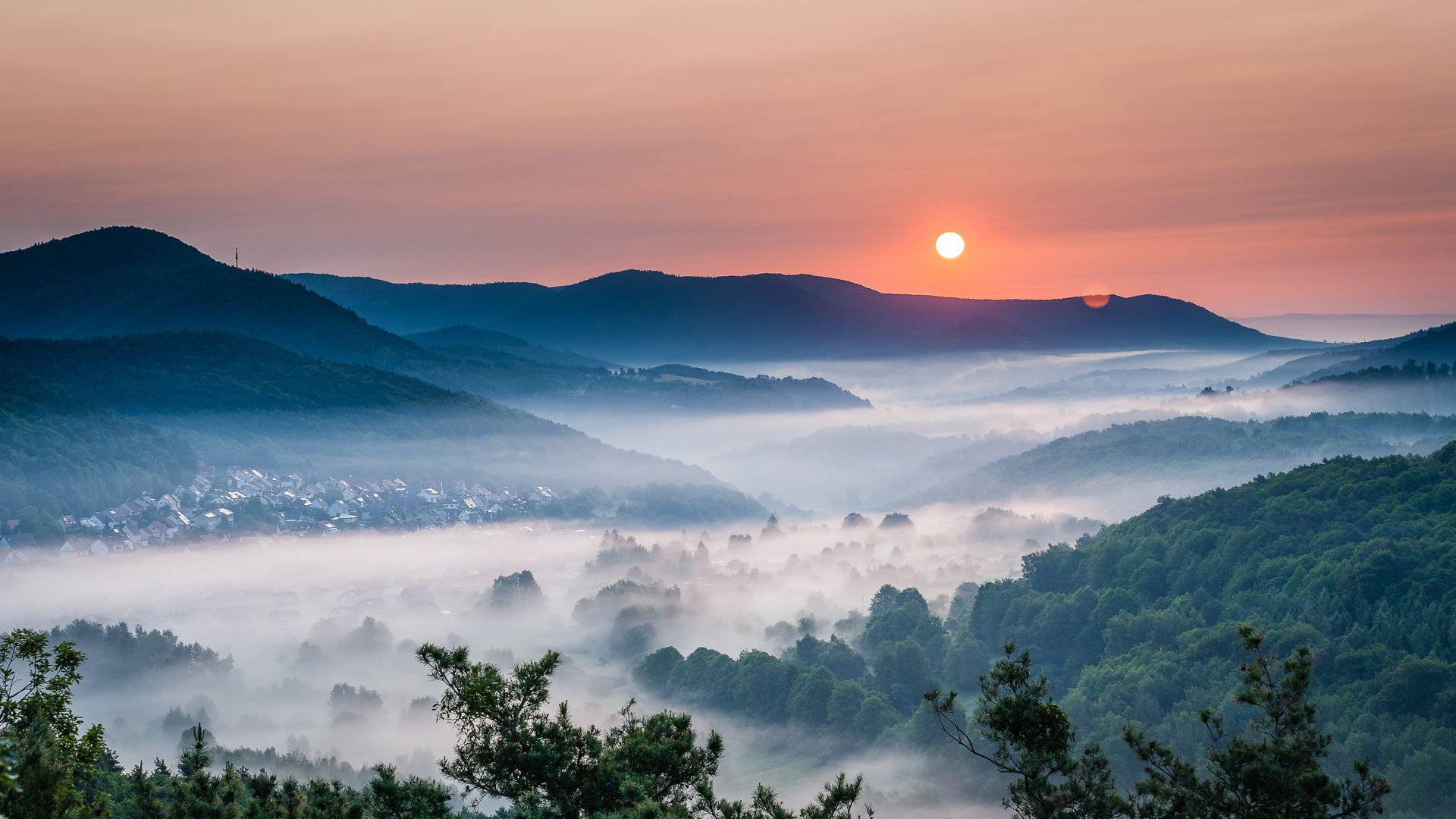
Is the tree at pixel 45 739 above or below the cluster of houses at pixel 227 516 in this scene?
above

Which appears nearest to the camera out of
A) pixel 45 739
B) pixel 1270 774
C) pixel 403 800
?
pixel 45 739

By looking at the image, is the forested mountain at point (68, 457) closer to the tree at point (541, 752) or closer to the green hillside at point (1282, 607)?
the green hillside at point (1282, 607)

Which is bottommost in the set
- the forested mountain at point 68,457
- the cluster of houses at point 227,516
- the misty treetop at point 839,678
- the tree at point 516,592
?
the tree at point 516,592

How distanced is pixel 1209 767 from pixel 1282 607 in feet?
263

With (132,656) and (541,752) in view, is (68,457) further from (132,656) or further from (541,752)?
(541,752)

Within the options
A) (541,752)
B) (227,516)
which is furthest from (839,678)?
(227,516)

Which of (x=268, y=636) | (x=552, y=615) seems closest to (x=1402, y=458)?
(x=552, y=615)

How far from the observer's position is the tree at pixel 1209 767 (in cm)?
2058

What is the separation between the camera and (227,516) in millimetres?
169375

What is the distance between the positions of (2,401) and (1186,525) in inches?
7320

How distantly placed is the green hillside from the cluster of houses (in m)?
119

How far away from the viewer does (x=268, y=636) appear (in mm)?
133500

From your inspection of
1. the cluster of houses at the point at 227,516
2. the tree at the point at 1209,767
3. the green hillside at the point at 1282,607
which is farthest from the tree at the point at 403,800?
the cluster of houses at the point at 227,516

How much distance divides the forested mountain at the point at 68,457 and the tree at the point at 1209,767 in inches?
6475
